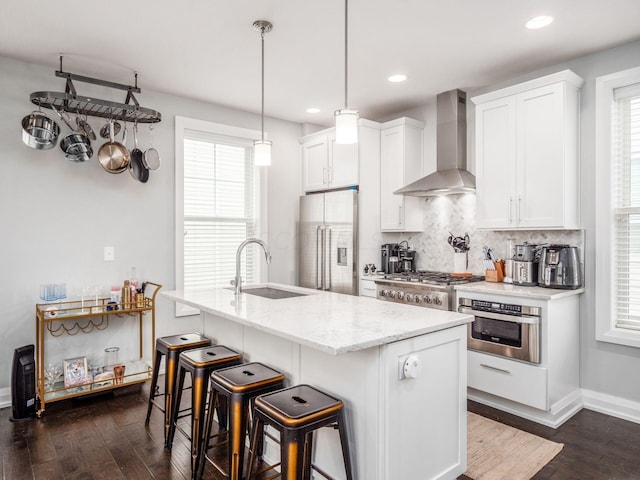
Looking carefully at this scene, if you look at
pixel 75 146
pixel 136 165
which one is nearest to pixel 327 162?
pixel 136 165

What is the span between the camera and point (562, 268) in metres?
3.09

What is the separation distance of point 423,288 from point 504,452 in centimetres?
138

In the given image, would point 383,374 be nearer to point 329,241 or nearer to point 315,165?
point 329,241

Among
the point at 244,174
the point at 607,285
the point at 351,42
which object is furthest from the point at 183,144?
the point at 607,285

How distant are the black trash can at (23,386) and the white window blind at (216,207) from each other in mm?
1458

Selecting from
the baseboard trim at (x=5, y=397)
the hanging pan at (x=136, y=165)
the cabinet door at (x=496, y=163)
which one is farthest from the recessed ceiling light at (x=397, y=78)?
the baseboard trim at (x=5, y=397)

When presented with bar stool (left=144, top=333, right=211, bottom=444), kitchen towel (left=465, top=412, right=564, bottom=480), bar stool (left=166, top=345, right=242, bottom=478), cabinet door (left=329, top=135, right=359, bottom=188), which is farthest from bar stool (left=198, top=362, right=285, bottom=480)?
cabinet door (left=329, top=135, right=359, bottom=188)

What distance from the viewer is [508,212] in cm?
331

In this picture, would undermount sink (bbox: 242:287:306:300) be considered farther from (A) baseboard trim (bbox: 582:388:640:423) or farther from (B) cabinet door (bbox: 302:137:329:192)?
(A) baseboard trim (bbox: 582:388:640:423)

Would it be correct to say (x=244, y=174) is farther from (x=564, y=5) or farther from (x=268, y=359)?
(x=564, y=5)

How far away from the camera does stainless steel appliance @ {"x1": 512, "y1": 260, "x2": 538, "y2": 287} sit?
329cm

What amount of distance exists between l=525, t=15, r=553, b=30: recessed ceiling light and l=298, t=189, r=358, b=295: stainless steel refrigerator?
6.79 feet

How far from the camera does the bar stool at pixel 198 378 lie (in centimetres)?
222

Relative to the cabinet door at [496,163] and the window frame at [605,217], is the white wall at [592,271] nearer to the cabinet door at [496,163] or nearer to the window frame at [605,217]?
the window frame at [605,217]
